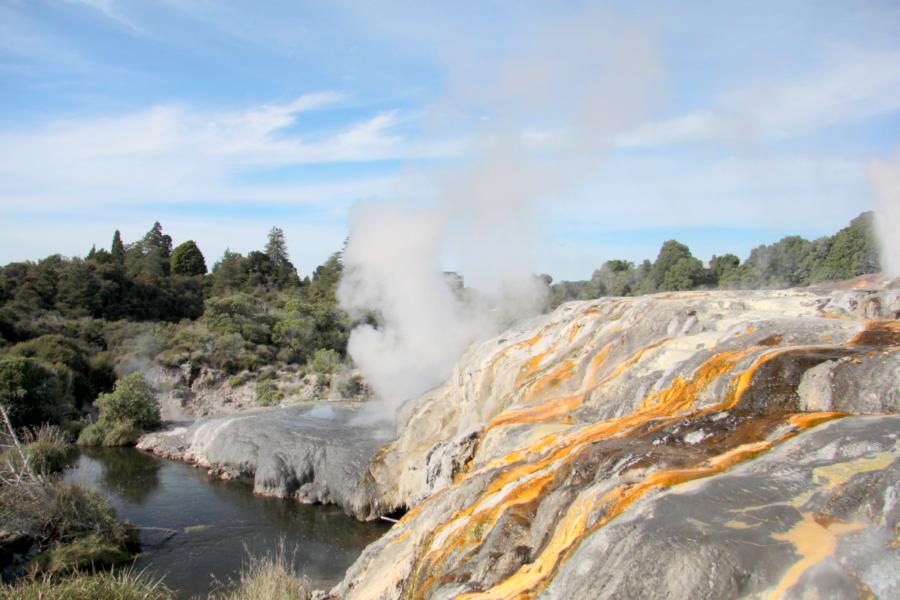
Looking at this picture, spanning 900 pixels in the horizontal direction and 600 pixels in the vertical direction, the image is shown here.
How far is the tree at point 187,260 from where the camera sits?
87500 millimetres

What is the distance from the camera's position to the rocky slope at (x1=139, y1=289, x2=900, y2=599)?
6.08m

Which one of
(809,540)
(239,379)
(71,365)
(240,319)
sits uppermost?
(240,319)

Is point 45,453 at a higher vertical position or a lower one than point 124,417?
higher

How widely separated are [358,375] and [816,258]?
1360 inches

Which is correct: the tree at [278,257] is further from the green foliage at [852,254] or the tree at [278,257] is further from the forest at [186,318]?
the green foliage at [852,254]

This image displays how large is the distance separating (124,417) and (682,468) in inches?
1368

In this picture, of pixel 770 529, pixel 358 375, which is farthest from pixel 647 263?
pixel 770 529

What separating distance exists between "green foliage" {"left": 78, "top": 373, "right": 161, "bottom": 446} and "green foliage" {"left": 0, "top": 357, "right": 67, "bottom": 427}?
2188 mm

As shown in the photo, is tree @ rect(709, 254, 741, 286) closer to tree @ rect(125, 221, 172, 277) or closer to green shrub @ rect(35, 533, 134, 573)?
green shrub @ rect(35, 533, 134, 573)

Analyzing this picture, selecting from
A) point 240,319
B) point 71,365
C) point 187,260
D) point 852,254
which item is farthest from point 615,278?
point 187,260

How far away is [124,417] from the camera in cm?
3578

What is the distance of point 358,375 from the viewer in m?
43.5

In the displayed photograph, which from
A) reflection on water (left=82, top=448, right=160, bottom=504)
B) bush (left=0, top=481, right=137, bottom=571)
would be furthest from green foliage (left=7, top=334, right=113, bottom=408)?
bush (left=0, top=481, right=137, bottom=571)

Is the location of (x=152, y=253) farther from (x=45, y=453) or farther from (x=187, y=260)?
(x=45, y=453)
